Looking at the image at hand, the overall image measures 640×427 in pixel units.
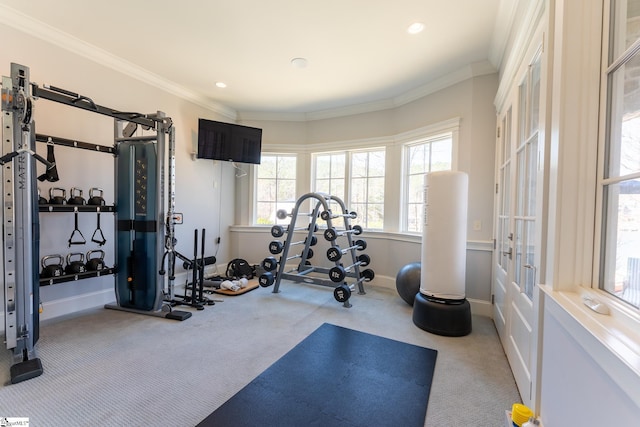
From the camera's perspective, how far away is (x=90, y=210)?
3.00m

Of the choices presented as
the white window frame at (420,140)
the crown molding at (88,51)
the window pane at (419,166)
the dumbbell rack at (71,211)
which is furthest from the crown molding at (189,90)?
the dumbbell rack at (71,211)

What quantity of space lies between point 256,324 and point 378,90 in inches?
142

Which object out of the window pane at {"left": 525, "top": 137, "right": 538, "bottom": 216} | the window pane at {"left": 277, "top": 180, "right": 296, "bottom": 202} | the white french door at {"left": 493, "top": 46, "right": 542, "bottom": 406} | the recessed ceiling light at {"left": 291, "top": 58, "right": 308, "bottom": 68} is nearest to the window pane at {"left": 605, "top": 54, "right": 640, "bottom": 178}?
the white french door at {"left": 493, "top": 46, "right": 542, "bottom": 406}

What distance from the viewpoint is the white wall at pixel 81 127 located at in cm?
291

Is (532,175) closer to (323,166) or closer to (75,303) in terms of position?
(323,166)

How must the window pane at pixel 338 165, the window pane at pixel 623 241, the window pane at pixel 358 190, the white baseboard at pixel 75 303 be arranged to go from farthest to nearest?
the window pane at pixel 338 165 < the window pane at pixel 358 190 < the white baseboard at pixel 75 303 < the window pane at pixel 623 241

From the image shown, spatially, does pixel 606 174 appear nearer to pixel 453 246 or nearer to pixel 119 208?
pixel 453 246

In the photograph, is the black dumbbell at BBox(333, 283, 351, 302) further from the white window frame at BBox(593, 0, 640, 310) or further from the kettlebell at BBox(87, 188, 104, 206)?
the kettlebell at BBox(87, 188, 104, 206)

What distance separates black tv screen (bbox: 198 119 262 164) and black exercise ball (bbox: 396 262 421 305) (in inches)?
122

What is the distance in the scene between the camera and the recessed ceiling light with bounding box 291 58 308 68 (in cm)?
344

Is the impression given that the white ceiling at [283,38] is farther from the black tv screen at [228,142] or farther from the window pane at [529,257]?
the window pane at [529,257]

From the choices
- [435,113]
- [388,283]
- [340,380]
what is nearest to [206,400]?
[340,380]

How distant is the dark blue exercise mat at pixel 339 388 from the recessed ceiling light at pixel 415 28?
3.02m

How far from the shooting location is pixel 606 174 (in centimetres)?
114
